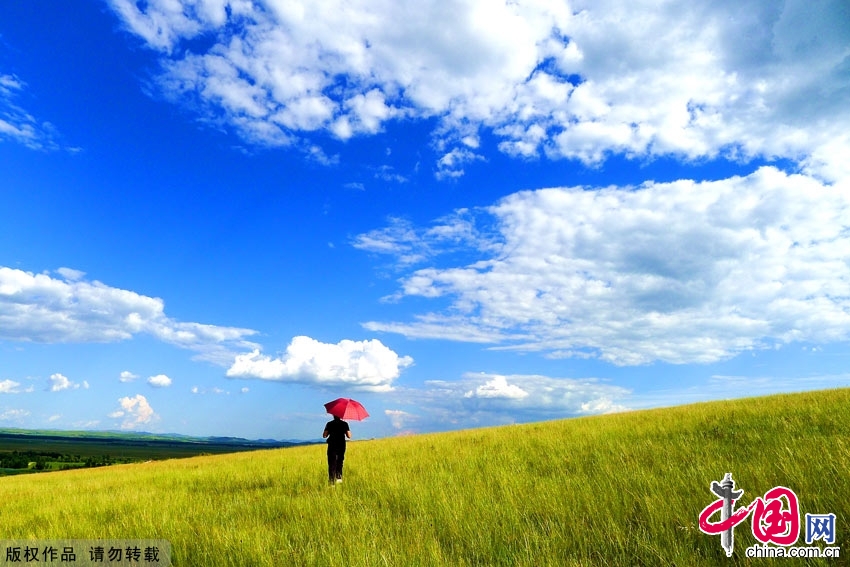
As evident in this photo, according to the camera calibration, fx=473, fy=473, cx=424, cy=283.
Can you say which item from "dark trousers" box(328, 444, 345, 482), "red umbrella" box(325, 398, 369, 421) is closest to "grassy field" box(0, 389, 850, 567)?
"dark trousers" box(328, 444, 345, 482)

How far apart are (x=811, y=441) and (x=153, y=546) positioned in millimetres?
11418

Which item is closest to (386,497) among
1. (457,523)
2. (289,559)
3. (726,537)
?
(457,523)

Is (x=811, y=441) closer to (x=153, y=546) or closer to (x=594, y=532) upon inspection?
(x=594, y=532)

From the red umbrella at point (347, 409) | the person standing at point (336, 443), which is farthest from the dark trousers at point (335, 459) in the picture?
the red umbrella at point (347, 409)

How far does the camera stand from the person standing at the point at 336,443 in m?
11.6

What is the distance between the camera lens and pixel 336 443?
11.6m

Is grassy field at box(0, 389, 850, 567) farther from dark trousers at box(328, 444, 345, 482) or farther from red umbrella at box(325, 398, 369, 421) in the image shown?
red umbrella at box(325, 398, 369, 421)

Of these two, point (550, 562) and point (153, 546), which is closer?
point (550, 562)

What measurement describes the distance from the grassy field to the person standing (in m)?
0.40

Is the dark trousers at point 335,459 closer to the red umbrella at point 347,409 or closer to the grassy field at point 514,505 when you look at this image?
the grassy field at point 514,505

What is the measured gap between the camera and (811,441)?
28.6 feet

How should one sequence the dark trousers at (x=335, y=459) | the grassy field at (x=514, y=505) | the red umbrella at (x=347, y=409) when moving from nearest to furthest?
the grassy field at (x=514, y=505)
the dark trousers at (x=335, y=459)
the red umbrella at (x=347, y=409)

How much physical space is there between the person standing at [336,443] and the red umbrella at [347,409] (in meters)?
0.19

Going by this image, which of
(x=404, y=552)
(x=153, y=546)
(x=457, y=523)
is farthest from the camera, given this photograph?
(x=153, y=546)
